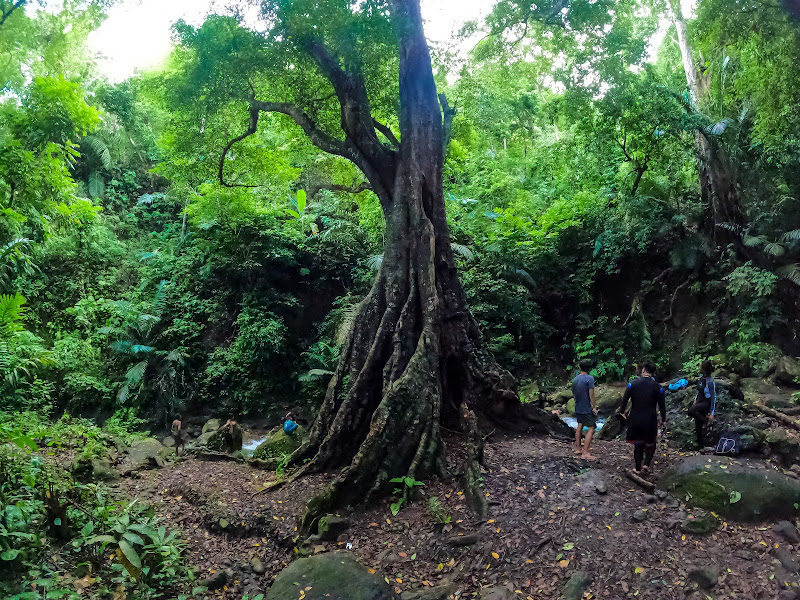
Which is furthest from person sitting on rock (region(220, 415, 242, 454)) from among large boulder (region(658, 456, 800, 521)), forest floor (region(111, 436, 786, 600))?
large boulder (region(658, 456, 800, 521))

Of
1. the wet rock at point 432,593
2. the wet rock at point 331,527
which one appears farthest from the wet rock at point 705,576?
the wet rock at point 331,527

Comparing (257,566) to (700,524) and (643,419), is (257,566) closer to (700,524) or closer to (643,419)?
(700,524)

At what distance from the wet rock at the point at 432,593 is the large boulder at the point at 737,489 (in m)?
2.94

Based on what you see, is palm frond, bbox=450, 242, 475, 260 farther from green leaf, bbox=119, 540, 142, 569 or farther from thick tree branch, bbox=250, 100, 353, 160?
green leaf, bbox=119, 540, 142, 569

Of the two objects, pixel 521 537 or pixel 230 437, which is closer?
pixel 521 537

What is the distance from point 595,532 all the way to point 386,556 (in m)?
2.22

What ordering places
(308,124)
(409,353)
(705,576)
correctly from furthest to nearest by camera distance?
1. (308,124)
2. (409,353)
3. (705,576)

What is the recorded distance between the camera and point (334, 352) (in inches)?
532

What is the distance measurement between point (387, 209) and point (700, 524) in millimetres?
6587

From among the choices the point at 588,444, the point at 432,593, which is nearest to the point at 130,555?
the point at 432,593

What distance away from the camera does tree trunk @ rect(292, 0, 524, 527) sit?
6441 millimetres

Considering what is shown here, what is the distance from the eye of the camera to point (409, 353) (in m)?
7.62

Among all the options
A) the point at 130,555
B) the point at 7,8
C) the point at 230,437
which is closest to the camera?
the point at 130,555

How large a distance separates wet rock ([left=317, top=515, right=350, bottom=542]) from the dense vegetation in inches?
61.9
